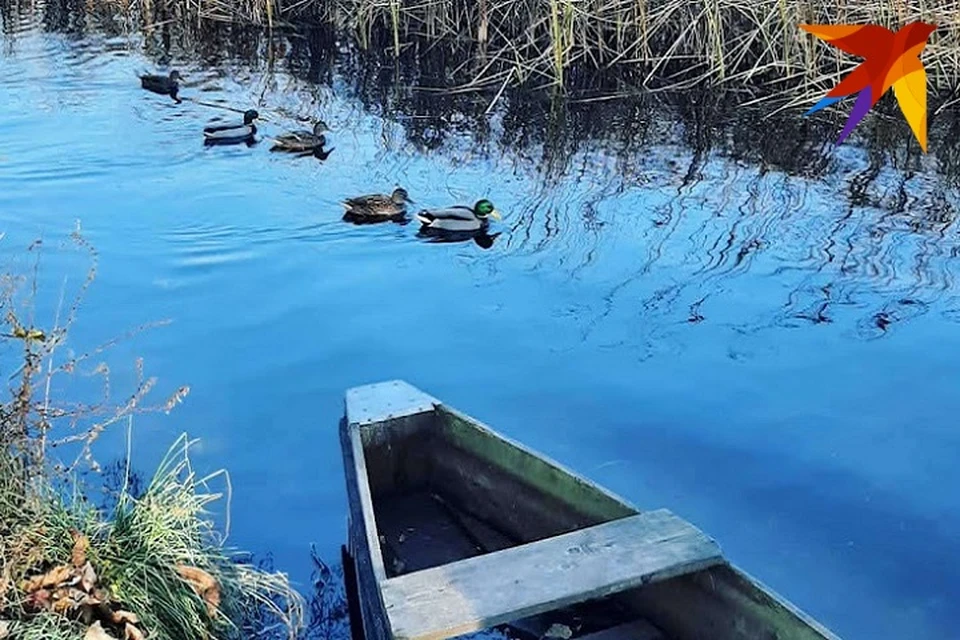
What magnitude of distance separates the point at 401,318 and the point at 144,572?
3.33 m

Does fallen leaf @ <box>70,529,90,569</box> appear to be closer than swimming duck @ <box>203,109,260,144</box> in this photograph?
Yes

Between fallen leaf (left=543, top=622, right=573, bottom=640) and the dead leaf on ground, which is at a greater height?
the dead leaf on ground

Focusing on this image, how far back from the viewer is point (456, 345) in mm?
6328

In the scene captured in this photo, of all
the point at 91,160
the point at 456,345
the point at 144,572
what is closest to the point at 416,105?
the point at 91,160

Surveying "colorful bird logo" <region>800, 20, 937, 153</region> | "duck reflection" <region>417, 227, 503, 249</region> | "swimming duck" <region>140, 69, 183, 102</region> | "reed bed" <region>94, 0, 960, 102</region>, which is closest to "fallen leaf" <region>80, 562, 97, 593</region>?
"colorful bird logo" <region>800, 20, 937, 153</region>

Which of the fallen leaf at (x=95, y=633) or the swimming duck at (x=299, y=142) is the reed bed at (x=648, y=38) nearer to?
the swimming duck at (x=299, y=142)

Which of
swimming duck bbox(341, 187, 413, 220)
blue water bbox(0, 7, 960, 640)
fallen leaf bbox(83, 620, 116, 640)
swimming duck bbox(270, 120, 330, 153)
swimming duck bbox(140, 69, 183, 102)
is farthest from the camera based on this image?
swimming duck bbox(140, 69, 183, 102)

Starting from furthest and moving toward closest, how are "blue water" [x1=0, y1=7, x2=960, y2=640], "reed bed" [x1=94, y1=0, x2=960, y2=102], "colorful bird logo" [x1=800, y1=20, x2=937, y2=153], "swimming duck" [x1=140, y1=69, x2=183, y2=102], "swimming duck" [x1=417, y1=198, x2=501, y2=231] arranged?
"swimming duck" [x1=140, y1=69, x2=183, y2=102] → "reed bed" [x1=94, y1=0, x2=960, y2=102] → "swimming duck" [x1=417, y1=198, x2=501, y2=231] → "blue water" [x1=0, y1=7, x2=960, y2=640] → "colorful bird logo" [x1=800, y1=20, x2=937, y2=153]

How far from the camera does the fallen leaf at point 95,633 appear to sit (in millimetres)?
3105

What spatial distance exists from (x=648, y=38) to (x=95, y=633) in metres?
9.51

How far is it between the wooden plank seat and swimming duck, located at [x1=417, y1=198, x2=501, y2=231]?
4.39 metres

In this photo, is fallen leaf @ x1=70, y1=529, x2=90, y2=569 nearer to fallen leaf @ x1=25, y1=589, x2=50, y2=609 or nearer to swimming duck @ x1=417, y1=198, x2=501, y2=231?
fallen leaf @ x1=25, y1=589, x2=50, y2=609

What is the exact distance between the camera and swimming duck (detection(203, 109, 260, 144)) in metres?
9.30

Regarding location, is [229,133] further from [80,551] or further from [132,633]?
[132,633]
